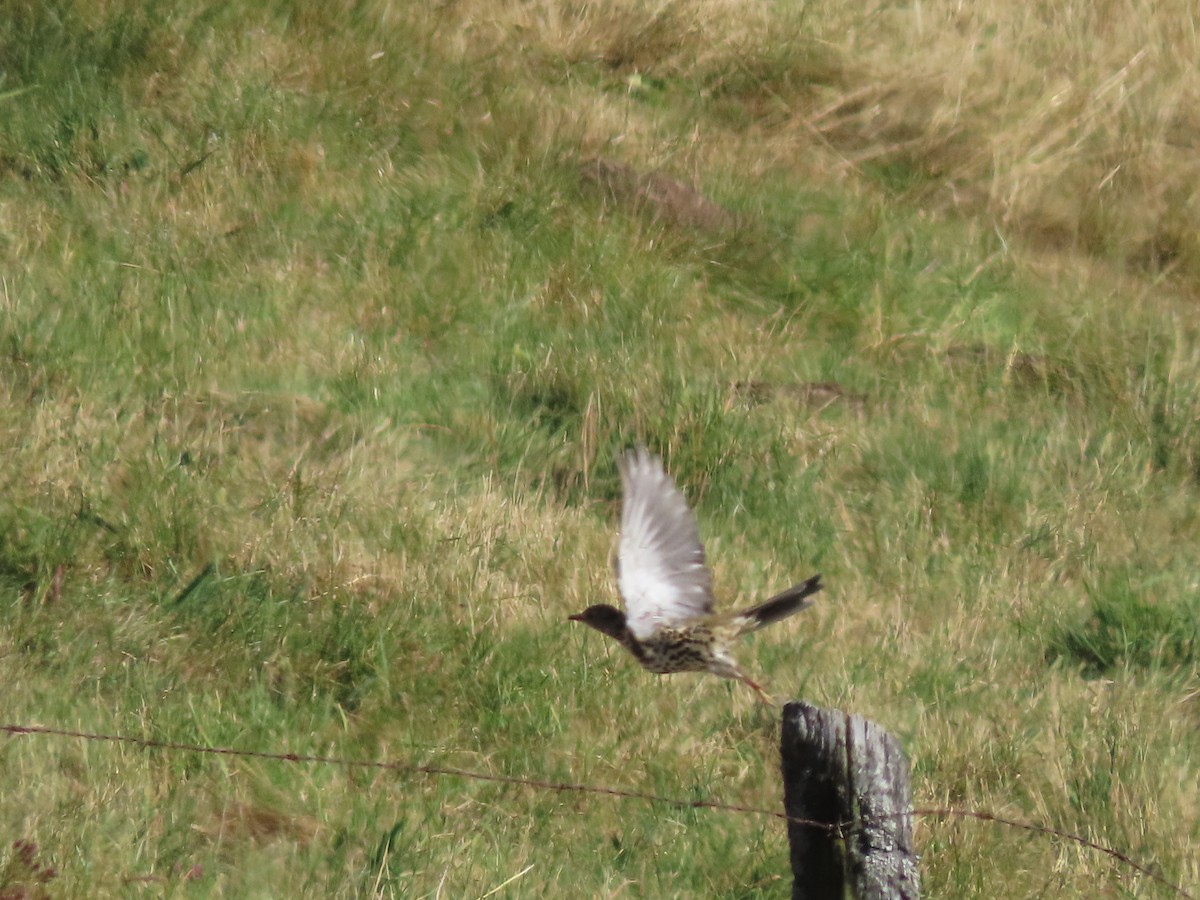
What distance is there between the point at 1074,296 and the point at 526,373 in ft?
8.87

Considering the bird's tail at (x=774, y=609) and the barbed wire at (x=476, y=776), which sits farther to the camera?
the bird's tail at (x=774, y=609)

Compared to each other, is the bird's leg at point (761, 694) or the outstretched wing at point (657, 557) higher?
the outstretched wing at point (657, 557)

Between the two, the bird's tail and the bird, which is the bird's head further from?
the bird's tail

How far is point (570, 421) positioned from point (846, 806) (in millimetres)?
2983

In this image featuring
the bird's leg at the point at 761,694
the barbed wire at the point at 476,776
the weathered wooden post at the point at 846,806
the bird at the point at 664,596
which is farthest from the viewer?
the bird's leg at the point at 761,694

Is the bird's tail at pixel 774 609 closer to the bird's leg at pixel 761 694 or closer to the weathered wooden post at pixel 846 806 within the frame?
the bird's leg at pixel 761 694

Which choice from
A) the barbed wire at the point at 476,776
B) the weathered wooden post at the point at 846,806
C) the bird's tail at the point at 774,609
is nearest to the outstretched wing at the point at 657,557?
the bird's tail at the point at 774,609

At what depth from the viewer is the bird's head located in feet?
13.4

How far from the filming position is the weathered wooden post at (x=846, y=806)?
271 cm

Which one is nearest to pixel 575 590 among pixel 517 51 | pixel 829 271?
pixel 829 271

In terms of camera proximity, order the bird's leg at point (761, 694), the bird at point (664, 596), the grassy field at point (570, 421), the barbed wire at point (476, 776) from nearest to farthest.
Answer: the barbed wire at point (476, 776) → the grassy field at point (570, 421) → the bird at point (664, 596) → the bird's leg at point (761, 694)

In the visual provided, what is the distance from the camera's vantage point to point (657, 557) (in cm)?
416

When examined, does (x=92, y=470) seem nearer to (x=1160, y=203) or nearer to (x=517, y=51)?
(x=517, y=51)

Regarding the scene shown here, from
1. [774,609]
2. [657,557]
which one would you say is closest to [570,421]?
[657,557]
